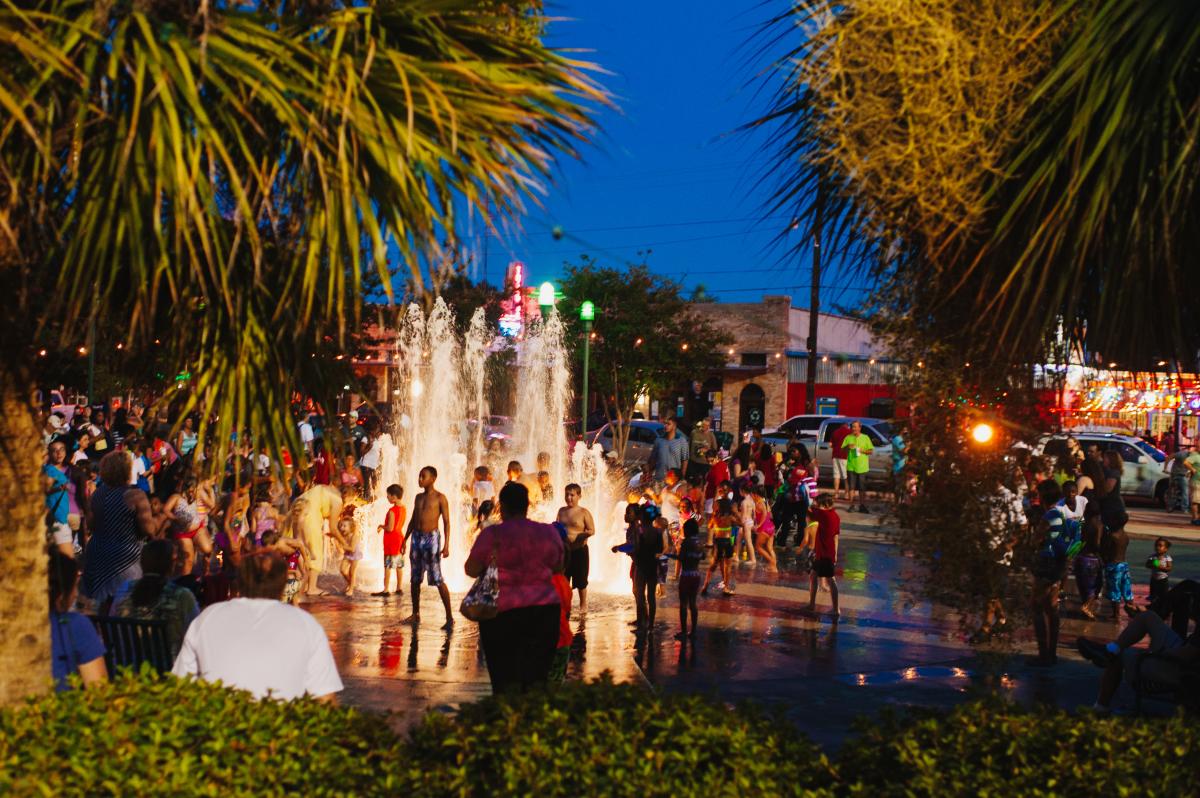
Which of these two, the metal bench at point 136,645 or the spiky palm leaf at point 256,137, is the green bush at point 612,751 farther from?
the metal bench at point 136,645

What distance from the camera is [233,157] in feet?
14.6

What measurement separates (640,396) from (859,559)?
1239 inches

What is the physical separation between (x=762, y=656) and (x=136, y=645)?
250 inches

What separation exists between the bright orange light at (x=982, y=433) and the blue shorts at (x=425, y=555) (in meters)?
7.53

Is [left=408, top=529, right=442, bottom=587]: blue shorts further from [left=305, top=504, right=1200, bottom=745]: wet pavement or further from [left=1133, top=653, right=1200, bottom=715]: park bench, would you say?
[left=1133, top=653, right=1200, bottom=715]: park bench

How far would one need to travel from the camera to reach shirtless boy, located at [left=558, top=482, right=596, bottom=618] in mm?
11781

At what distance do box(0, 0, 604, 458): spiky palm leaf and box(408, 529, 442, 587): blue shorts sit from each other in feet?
26.6

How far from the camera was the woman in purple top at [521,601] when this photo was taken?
23.9ft

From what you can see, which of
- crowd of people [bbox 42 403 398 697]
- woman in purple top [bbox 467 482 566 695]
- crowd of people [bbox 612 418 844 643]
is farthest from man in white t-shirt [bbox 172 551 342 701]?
crowd of people [bbox 612 418 844 643]

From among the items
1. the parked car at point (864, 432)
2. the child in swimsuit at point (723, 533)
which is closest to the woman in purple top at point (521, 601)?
the child in swimsuit at point (723, 533)

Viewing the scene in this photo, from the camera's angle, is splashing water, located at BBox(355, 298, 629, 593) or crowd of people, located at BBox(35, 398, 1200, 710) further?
splashing water, located at BBox(355, 298, 629, 593)

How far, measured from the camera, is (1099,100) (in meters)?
4.16

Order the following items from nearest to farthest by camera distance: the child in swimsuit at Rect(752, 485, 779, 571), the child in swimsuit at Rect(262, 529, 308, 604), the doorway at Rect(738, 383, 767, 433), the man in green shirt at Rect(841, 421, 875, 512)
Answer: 1. the child in swimsuit at Rect(262, 529, 308, 604)
2. the child in swimsuit at Rect(752, 485, 779, 571)
3. the man in green shirt at Rect(841, 421, 875, 512)
4. the doorway at Rect(738, 383, 767, 433)

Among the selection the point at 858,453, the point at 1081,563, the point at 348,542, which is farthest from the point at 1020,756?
the point at 858,453
